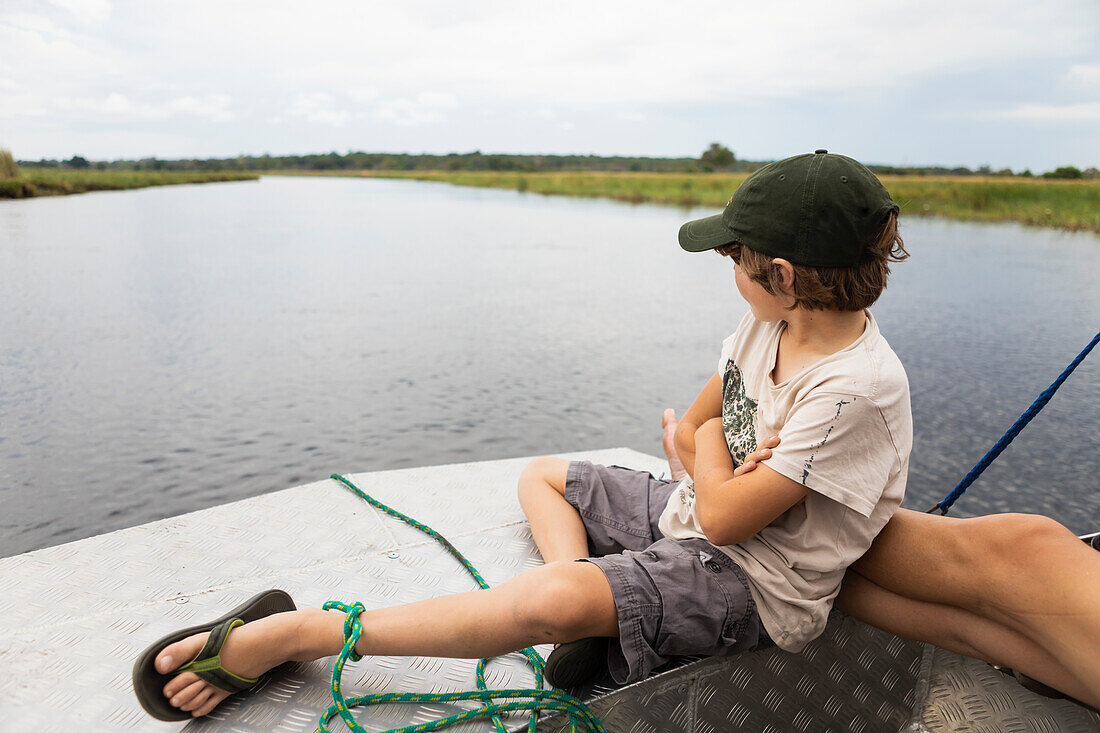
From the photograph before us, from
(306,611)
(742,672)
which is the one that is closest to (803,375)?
(742,672)

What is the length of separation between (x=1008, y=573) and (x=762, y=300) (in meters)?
0.67

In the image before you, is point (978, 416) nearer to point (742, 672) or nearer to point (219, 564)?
point (742, 672)

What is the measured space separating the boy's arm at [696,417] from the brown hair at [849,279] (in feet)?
1.30

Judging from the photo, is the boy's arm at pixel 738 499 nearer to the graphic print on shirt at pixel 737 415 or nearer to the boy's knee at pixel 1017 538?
the graphic print on shirt at pixel 737 415

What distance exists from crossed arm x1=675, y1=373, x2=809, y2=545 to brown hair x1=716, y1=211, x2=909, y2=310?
291 millimetres

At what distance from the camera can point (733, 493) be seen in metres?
1.32

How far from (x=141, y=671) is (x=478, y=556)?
0.97m

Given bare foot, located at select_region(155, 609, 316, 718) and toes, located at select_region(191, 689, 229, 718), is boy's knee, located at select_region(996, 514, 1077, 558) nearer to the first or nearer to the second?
bare foot, located at select_region(155, 609, 316, 718)

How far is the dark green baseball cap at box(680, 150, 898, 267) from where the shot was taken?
1284 mm

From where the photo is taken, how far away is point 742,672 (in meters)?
1.47

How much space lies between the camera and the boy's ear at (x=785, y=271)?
1.34 meters

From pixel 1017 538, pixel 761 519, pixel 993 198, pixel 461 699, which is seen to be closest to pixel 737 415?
pixel 761 519

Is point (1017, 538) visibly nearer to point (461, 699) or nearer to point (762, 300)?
point (762, 300)

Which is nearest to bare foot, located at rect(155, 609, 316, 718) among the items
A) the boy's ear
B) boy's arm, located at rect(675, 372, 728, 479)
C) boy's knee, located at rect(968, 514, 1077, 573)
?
boy's arm, located at rect(675, 372, 728, 479)
